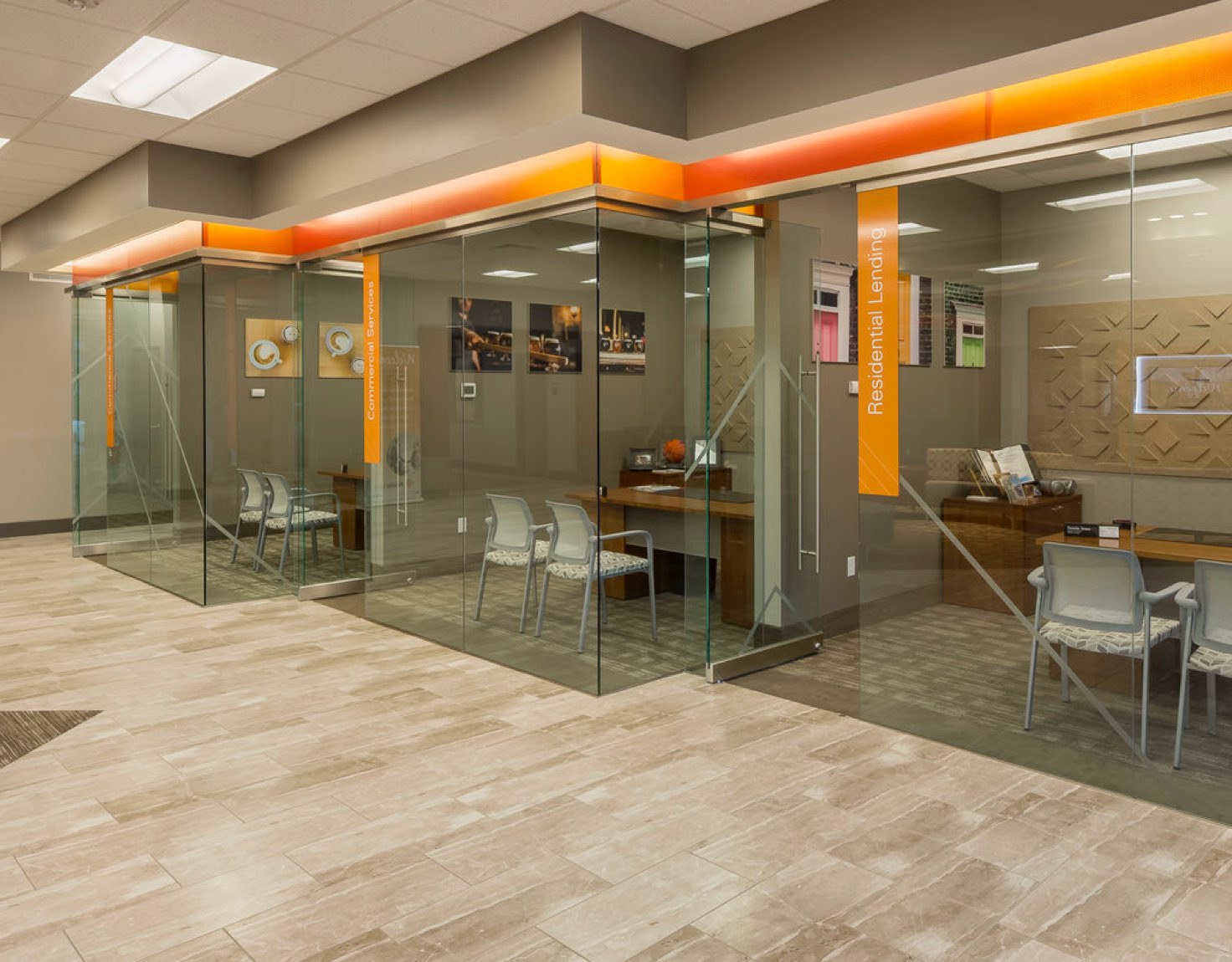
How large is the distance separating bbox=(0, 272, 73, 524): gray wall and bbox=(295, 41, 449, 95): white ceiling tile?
731 centimetres

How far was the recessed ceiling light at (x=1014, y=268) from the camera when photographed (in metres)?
3.53

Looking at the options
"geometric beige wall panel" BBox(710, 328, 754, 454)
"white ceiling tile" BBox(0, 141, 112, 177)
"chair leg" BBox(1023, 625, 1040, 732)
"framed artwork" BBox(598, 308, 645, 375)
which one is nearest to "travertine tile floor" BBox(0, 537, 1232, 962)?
"chair leg" BBox(1023, 625, 1040, 732)

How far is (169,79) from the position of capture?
464 centimetres

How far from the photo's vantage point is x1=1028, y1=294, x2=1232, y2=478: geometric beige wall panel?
10.2 feet

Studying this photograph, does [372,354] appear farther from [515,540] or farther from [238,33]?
[238,33]

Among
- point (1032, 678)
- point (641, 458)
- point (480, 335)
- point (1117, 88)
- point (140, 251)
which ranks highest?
point (140, 251)

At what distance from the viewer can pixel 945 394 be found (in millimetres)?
3855

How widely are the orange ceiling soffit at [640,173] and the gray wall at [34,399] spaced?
26.7ft

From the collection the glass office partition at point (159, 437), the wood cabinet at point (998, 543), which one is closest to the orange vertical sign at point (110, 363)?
the glass office partition at point (159, 437)

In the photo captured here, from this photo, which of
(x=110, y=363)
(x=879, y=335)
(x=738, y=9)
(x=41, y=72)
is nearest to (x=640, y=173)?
(x=738, y=9)

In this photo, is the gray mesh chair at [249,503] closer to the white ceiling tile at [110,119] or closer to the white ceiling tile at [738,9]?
the white ceiling tile at [110,119]

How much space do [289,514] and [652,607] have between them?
309 cm

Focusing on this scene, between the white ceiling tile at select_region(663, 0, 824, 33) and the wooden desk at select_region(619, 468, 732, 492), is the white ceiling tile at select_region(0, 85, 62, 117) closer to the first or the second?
the white ceiling tile at select_region(663, 0, 824, 33)

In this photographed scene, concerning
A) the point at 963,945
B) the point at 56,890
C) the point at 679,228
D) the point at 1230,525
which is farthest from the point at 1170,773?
the point at 56,890
